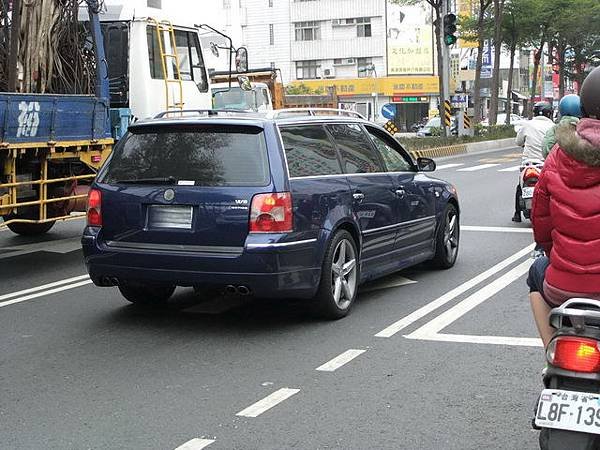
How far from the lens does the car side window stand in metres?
8.38

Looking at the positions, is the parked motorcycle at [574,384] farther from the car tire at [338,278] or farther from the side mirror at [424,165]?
the side mirror at [424,165]

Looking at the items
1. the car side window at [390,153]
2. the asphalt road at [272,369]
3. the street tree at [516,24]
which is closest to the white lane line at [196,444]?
the asphalt road at [272,369]

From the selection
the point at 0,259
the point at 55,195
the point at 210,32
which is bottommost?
the point at 0,259

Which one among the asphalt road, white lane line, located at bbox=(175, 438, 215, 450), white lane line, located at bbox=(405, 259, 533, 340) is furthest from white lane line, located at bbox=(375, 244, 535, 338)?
white lane line, located at bbox=(175, 438, 215, 450)

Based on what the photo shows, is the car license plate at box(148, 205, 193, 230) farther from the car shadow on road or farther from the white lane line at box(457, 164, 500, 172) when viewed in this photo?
the white lane line at box(457, 164, 500, 172)

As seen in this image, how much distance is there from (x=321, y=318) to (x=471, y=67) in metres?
74.0

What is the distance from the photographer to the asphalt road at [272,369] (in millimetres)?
4680

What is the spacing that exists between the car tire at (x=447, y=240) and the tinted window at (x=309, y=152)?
2158 mm

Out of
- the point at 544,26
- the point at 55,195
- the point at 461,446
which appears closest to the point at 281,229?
the point at 461,446

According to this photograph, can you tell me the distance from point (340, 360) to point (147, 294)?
2.42 metres

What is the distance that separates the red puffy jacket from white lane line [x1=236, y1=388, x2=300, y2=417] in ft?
6.24

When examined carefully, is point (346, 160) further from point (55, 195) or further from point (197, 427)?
point (55, 195)

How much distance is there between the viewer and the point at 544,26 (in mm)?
42719

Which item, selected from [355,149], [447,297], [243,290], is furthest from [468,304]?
[243,290]
